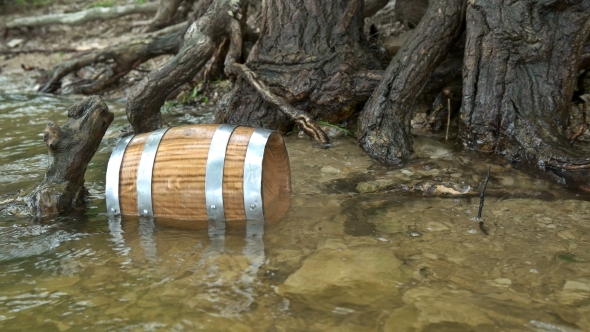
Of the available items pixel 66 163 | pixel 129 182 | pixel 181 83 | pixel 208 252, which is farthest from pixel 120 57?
pixel 208 252

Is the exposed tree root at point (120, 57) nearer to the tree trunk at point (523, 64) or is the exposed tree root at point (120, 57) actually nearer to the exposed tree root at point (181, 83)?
the exposed tree root at point (181, 83)

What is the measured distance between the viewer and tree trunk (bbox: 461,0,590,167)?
4668 millimetres

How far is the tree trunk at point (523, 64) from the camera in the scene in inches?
184

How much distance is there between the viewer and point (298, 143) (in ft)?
17.5

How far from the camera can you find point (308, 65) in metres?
5.52

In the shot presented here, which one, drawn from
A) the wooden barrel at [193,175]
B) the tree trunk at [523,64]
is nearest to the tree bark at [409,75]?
the tree trunk at [523,64]

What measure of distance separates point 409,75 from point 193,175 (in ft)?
7.94

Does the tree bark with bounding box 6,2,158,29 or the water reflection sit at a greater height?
the tree bark with bounding box 6,2,158,29

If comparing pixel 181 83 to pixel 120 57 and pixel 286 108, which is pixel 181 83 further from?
pixel 120 57

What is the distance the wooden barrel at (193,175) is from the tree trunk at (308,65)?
6.48ft

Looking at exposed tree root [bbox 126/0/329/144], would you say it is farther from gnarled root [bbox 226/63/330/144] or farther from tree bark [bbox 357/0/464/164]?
tree bark [bbox 357/0/464/164]

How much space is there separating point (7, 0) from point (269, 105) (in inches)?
390

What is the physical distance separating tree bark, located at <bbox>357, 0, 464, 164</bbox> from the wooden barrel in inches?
64.1

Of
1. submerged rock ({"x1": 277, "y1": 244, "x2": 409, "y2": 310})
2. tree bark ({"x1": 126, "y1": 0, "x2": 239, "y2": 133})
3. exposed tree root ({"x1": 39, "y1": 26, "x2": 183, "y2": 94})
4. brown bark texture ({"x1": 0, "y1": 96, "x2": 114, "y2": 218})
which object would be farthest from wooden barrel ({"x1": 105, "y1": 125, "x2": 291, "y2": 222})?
exposed tree root ({"x1": 39, "y1": 26, "x2": 183, "y2": 94})
